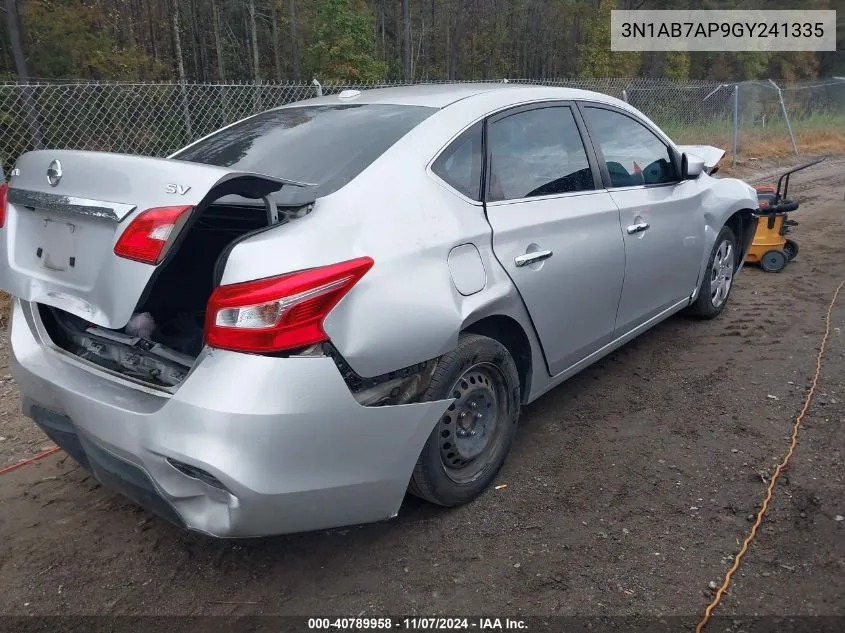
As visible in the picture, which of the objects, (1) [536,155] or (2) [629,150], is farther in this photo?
(2) [629,150]

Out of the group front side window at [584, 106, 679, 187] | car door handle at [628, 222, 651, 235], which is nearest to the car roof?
front side window at [584, 106, 679, 187]

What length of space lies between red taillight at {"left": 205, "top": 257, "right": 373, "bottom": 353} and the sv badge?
319 millimetres

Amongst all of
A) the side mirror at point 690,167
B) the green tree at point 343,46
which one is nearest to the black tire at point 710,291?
the side mirror at point 690,167

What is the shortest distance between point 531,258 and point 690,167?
1.93m

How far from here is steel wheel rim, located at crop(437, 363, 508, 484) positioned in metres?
2.81

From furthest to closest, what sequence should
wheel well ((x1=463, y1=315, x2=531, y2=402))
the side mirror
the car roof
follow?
the side mirror
the car roof
wheel well ((x1=463, y1=315, x2=531, y2=402))

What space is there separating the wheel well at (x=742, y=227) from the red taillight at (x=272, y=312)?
13.6 ft

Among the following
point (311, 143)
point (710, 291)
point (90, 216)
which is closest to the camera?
point (90, 216)

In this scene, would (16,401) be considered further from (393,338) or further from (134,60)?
(134,60)

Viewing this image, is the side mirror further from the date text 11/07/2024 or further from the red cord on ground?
the red cord on ground

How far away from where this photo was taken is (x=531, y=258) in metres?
3.02

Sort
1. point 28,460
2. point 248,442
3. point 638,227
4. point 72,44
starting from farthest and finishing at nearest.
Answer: point 72,44 < point 638,227 < point 28,460 < point 248,442

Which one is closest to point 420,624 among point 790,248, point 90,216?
point 90,216

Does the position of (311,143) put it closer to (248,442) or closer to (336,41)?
(248,442)
